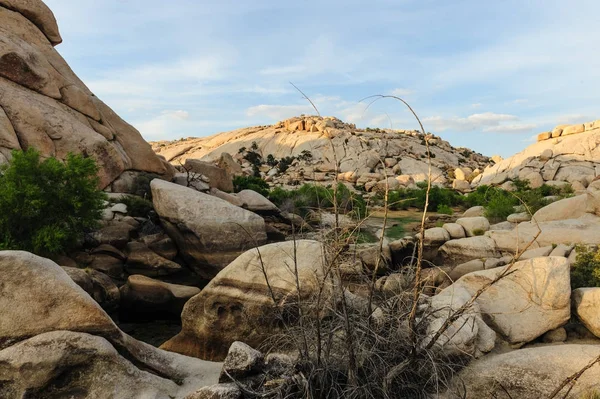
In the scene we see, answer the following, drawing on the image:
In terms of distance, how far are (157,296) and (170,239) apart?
18.3 feet

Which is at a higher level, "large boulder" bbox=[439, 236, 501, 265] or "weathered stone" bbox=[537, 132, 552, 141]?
"weathered stone" bbox=[537, 132, 552, 141]

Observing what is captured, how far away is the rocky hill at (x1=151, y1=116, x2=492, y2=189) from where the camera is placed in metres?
54.3

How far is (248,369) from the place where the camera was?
5.82 meters

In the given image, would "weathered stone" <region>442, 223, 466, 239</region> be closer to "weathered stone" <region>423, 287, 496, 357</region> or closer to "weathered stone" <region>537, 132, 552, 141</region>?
"weathered stone" <region>423, 287, 496, 357</region>

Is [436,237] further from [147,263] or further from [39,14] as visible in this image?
[39,14]

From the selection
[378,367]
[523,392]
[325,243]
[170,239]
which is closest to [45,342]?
[325,243]

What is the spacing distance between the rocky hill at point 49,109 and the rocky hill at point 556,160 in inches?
1313

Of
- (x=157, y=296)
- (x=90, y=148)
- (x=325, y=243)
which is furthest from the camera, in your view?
(x=90, y=148)

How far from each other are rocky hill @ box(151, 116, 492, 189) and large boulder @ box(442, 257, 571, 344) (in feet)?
122

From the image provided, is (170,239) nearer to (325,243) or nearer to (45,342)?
(45,342)

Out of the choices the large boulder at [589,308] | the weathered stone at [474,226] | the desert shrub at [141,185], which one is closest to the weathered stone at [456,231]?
the weathered stone at [474,226]

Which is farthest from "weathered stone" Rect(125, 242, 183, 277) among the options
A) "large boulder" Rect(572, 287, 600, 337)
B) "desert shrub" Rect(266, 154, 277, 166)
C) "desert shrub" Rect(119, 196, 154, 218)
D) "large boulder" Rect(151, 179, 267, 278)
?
"desert shrub" Rect(266, 154, 277, 166)

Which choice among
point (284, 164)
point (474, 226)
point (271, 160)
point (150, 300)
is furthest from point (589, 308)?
point (271, 160)

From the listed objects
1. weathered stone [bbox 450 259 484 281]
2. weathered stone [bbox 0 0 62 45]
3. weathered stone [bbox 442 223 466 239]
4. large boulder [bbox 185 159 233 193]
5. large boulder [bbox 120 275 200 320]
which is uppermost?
weathered stone [bbox 0 0 62 45]
